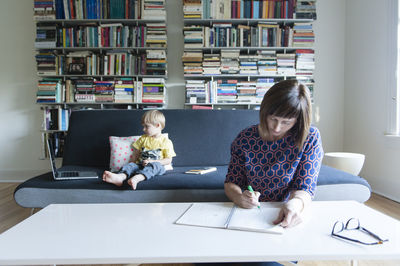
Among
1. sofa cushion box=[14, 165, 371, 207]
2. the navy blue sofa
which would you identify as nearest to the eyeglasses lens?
sofa cushion box=[14, 165, 371, 207]

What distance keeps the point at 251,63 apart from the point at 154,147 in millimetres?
1925

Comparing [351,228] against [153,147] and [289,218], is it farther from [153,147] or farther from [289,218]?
[153,147]

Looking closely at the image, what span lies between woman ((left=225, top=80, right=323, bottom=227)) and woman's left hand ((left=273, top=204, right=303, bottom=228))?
3.6 inches

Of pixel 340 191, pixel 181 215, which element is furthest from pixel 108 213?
pixel 340 191

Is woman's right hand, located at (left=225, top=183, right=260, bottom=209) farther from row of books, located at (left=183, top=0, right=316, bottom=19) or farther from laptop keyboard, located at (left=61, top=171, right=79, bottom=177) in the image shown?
row of books, located at (left=183, top=0, right=316, bottom=19)

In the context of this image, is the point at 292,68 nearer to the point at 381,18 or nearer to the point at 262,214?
the point at 381,18

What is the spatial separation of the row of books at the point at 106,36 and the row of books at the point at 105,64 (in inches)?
4.2

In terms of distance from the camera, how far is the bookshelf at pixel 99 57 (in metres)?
3.28

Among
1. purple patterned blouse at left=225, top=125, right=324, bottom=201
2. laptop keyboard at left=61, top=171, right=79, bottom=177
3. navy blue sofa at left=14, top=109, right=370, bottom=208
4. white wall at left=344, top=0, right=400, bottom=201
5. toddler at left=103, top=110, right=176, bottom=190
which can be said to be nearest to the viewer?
purple patterned blouse at left=225, top=125, right=324, bottom=201

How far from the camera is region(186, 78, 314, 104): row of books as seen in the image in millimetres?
3363

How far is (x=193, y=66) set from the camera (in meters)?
3.36

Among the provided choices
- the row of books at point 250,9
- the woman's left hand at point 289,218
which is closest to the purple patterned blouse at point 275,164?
the woman's left hand at point 289,218

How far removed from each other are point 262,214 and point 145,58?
9.64 ft

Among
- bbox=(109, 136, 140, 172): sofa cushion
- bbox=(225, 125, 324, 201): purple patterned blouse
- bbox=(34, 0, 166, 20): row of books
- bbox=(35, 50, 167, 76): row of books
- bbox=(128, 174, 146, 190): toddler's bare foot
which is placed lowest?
bbox=(128, 174, 146, 190): toddler's bare foot
